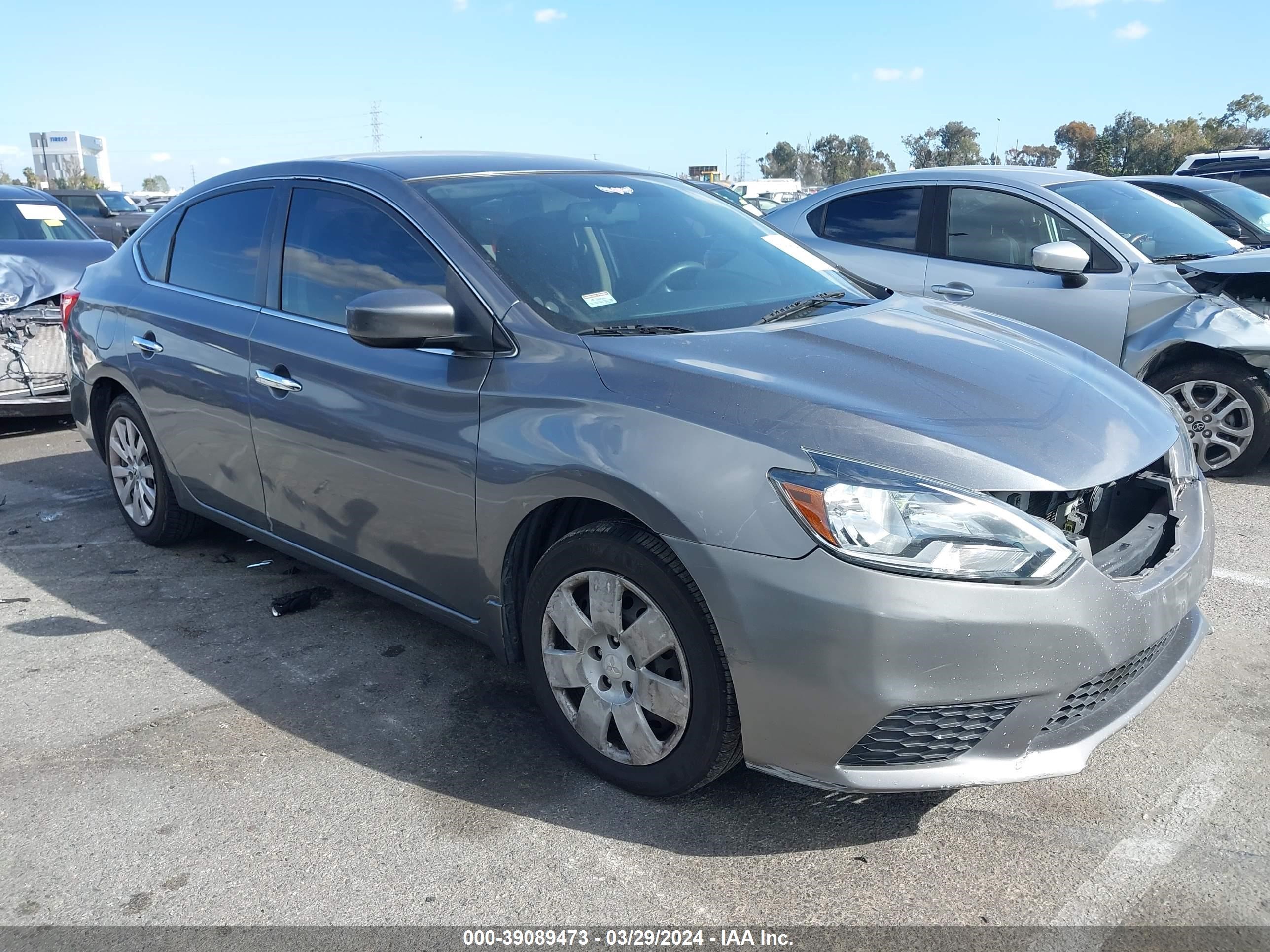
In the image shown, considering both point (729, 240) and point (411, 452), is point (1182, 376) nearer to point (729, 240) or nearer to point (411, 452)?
point (729, 240)

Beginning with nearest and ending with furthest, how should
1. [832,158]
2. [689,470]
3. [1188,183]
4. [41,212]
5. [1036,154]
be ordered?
[689,470]
[1188,183]
[41,212]
[1036,154]
[832,158]

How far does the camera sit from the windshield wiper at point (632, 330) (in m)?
2.96

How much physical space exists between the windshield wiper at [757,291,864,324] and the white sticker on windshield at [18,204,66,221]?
803 cm

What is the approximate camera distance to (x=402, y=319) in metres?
2.94

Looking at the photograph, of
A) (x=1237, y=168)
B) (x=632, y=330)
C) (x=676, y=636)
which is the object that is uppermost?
(x=1237, y=168)

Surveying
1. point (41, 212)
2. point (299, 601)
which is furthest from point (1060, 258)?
point (41, 212)

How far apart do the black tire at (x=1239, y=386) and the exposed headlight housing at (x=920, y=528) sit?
3921 millimetres

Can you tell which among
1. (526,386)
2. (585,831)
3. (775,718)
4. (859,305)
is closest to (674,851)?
(585,831)

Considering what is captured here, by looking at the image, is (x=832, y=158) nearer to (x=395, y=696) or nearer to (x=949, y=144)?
(x=949, y=144)

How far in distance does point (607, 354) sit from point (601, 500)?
41 cm

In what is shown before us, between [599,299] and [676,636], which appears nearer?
[676,636]

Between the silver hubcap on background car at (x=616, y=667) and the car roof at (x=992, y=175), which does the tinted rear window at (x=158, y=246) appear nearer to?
the silver hubcap on background car at (x=616, y=667)

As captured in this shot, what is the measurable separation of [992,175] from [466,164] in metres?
3.79

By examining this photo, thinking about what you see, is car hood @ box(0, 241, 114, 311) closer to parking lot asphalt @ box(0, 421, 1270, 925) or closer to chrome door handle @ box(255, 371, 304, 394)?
chrome door handle @ box(255, 371, 304, 394)
